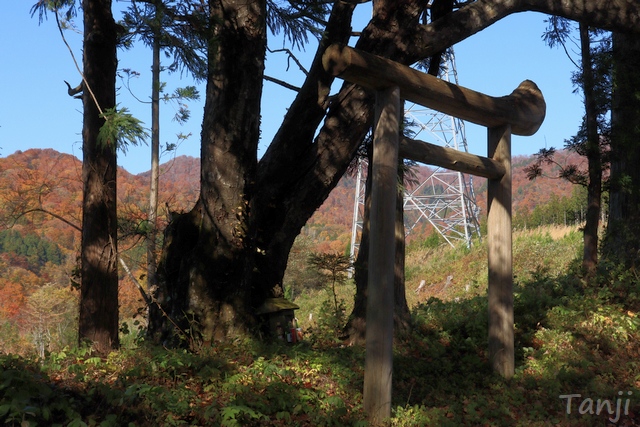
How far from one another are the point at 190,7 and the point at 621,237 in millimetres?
7458

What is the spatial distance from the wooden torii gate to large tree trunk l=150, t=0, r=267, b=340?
114 cm

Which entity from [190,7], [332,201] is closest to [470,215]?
[190,7]

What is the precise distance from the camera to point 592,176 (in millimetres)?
10141

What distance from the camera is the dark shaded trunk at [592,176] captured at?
10102mm

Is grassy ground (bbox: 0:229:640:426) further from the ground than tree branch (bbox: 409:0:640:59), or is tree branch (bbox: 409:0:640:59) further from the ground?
tree branch (bbox: 409:0:640:59)

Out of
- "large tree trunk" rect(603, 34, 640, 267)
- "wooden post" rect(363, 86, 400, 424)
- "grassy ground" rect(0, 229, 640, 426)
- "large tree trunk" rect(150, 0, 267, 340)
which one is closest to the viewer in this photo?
"grassy ground" rect(0, 229, 640, 426)

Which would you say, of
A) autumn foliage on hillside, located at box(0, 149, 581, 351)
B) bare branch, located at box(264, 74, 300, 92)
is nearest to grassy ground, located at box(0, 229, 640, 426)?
autumn foliage on hillside, located at box(0, 149, 581, 351)

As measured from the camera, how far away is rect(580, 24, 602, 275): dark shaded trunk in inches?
398

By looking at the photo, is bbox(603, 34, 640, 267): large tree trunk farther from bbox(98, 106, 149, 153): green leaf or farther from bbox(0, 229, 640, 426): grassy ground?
bbox(98, 106, 149, 153): green leaf

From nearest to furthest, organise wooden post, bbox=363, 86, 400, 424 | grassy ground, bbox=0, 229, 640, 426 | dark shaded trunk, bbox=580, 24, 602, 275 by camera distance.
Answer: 1. grassy ground, bbox=0, 229, 640, 426
2. wooden post, bbox=363, 86, 400, 424
3. dark shaded trunk, bbox=580, 24, 602, 275

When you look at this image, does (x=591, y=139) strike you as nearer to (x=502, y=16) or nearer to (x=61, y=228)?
(x=502, y=16)

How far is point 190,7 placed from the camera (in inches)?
272

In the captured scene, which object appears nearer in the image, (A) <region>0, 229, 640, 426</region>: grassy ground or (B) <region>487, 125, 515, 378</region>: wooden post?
(A) <region>0, 229, 640, 426</region>: grassy ground

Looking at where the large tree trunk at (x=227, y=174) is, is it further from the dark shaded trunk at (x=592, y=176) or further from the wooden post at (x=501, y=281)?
the dark shaded trunk at (x=592, y=176)
